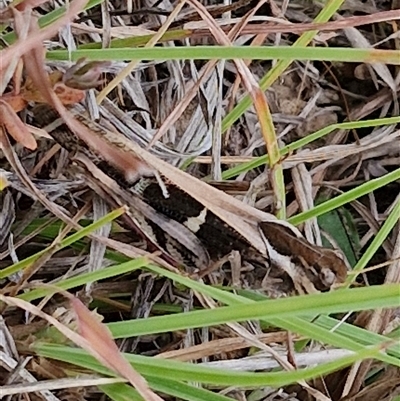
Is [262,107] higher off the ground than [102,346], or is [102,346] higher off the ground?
[262,107]

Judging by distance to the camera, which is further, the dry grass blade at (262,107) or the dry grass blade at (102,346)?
the dry grass blade at (262,107)

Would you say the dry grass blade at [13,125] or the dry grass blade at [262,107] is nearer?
the dry grass blade at [13,125]

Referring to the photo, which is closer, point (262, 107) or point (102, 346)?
point (102, 346)

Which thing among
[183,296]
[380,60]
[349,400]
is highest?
[380,60]

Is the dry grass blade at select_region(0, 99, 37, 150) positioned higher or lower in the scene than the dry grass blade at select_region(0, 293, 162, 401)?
higher

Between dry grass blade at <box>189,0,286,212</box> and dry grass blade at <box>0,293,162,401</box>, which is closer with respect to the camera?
dry grass blade at <box>0,293,162,401</box>

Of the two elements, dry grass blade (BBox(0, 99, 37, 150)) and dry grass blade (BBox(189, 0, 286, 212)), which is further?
dry grass blade (BBox(189, 0, 286, 212))

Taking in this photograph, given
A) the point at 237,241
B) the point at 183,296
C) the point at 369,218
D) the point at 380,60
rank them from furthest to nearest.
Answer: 1. the point at 369,218
2. the point at 183,296
3. the point at 237,241
4. the point at 380,60

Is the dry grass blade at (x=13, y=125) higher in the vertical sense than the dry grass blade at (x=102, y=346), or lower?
higher

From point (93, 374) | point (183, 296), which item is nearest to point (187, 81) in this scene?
point (183, 296)

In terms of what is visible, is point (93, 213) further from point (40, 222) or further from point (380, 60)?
point (380, 60)

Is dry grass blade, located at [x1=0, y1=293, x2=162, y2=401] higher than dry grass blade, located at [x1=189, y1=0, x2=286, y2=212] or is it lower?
lower
